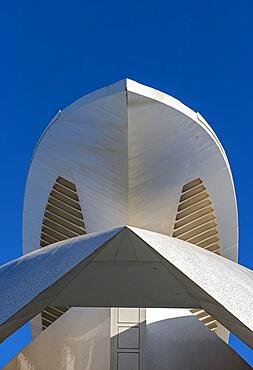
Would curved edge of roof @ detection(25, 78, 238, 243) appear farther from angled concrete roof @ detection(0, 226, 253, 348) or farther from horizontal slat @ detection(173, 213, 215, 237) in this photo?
angled concrete roof @ detection(0, 226, 253, 348)

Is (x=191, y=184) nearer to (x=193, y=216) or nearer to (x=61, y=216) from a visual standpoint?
(x=193, y=216)

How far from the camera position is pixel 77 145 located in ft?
43.5

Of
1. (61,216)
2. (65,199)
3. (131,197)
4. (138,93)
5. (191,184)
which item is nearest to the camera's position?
(138,93)

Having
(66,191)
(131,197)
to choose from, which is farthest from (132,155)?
(66,191)

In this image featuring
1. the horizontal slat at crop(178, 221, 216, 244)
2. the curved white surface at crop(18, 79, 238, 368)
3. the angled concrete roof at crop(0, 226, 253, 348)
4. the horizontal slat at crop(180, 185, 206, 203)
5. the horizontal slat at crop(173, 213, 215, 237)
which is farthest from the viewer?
the horizontal slat at crop(178, 221, 216, 244)

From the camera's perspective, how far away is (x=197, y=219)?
14484mm

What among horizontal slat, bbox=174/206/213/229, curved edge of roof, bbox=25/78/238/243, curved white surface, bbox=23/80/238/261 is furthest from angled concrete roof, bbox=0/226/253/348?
horizontal slat, bbox=174/206/213/229

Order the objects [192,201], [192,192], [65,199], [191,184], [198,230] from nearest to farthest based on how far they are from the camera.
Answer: [191,184], [192,192], [192,201], [65,199], [198,230]

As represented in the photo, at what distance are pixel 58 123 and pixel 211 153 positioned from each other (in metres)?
3.22

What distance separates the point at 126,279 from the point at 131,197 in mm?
4653

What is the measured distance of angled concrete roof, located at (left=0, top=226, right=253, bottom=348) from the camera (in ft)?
23.0

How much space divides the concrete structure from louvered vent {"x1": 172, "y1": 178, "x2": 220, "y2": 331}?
0.02 meters

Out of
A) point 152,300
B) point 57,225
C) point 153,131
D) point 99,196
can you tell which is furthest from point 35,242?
point 152,300

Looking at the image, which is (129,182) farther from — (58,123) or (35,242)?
(35,242)
